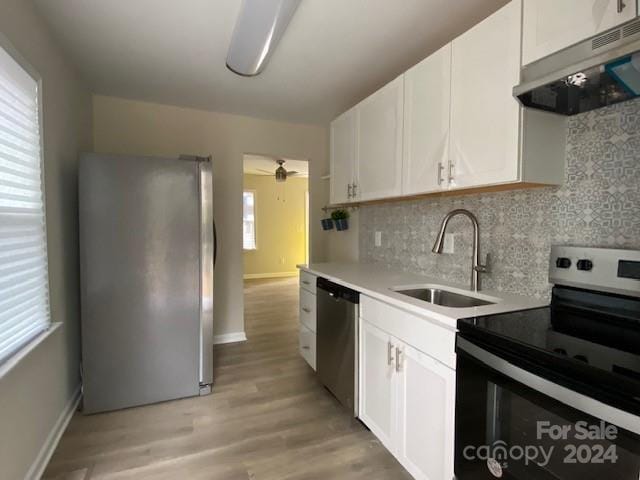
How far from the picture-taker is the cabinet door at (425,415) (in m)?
1.25

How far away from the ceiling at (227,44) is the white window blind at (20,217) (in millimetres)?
562

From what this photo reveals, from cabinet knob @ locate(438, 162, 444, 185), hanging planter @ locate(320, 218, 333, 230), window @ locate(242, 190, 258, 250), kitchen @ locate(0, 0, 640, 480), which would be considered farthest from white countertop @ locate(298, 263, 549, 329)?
window @ locate(242, 190, 258, 250)

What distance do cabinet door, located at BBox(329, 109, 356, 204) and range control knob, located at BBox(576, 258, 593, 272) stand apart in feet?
5.21

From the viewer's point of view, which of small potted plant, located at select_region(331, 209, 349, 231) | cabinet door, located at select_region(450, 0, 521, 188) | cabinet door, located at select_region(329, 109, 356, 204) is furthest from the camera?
small potted plant, located at select_region(331, 209, 349, 231)

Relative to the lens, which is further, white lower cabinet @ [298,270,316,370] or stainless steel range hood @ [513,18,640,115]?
white lower cabinet @ [298,270,316,370]

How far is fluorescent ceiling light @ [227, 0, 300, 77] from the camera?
4.99 feet

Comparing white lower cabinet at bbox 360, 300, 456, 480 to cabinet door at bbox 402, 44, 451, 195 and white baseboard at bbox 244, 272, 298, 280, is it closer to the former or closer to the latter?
cabinet door at bbox 402, 44, 451, 195

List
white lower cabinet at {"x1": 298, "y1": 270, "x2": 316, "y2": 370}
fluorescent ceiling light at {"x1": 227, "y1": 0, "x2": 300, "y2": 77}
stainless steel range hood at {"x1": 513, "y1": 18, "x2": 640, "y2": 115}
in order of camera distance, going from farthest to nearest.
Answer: white lower cabinet at {"x1": 298, "y1": 270, "x2": 316, "y2": 370}
fluorescent ceiling light at {"x1": 227, "y1": 0, "x2": 300, "y2": 77}
stainless steel range hood at {"x1": 513, "y1": 18, "x2": 640, "y2": 115}

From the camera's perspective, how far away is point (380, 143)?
86.1 inches

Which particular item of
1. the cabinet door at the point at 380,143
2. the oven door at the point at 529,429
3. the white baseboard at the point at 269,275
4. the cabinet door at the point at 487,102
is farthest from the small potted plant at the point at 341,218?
the white baseboard at the point at 269,275

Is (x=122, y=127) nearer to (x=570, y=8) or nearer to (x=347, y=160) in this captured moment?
(x=347, y=160)

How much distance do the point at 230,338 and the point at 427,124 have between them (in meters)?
2.77

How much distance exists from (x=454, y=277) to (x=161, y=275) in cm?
193

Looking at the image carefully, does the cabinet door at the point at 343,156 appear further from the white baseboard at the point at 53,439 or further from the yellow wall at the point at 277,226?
the yellow wall at the point at 277,226
